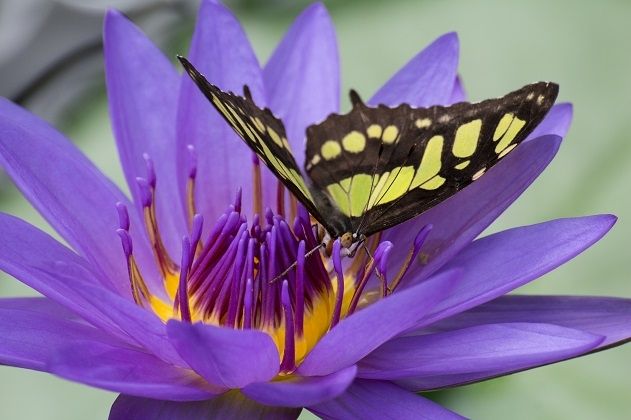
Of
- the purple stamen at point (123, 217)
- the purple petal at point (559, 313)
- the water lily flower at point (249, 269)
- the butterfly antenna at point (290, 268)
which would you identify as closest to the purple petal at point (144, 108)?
the water lily flower at point (249, 269)

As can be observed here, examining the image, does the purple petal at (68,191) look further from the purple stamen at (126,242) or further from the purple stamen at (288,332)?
the purple stamen at (288,332)

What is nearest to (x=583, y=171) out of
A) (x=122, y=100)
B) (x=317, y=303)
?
(x=317, y=303)

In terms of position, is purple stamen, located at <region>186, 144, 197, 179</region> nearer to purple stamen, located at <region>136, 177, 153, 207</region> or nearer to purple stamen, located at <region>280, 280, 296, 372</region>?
purple stamen, located at <region>136, 177, 153, 207</region>

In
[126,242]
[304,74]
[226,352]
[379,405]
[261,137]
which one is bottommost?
[379,405]

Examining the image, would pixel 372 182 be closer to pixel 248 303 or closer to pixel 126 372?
pixel 248 303

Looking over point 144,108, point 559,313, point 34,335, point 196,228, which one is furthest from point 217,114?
point 559,313

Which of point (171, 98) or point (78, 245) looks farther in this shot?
point (171, 98)

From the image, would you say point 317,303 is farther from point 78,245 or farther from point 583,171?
point 583,171

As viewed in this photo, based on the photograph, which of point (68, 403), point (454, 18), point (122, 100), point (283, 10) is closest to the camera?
point (122, 100)
